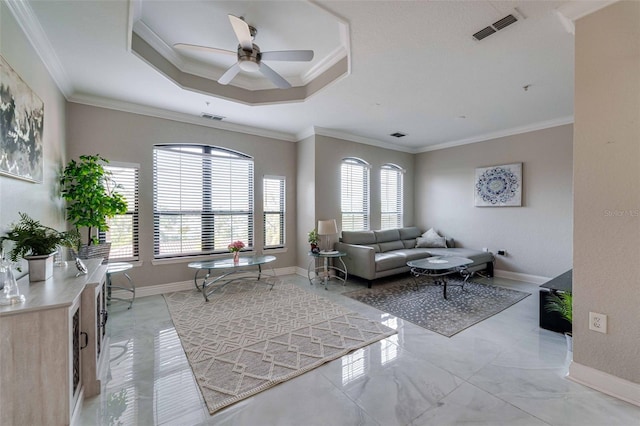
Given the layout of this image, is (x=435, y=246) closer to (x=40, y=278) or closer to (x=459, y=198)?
(x=459, y=198)

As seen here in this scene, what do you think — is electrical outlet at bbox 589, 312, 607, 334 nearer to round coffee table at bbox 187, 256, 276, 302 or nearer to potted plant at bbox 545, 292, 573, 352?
potted plant at bbox 545, 292, 573, 352

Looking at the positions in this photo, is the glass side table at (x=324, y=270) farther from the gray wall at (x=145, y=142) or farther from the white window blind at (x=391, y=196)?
the white window blind at (x=391, y=196)

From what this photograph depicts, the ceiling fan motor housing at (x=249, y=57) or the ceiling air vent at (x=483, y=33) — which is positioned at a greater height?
the ceiling air vent at (x=483, y=33)

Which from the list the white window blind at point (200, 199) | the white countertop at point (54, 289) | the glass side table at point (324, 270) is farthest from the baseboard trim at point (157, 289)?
the glass side table at point (324, 270)

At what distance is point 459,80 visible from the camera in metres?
3.24

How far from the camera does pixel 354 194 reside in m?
5.88

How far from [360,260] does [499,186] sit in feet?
10.6

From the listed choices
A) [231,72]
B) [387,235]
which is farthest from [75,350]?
[387,235]

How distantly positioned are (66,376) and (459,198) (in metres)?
6.49

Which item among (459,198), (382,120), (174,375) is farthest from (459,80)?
(174,375)

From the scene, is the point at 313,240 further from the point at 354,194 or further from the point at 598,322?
the point at 598,322

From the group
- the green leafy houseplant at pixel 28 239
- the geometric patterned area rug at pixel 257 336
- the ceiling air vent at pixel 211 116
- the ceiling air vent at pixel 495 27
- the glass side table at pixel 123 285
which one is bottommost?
the geometric patterned area rug at pixel 257 336

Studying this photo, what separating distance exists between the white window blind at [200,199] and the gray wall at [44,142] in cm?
120

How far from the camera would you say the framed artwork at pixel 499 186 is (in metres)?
5.09
